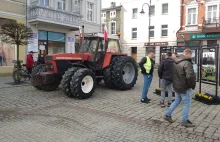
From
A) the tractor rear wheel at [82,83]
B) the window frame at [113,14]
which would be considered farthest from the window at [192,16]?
the tractor rear wheel at [82,83]

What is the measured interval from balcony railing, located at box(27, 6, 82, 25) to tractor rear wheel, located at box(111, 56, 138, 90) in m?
8.47

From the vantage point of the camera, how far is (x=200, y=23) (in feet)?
86.1

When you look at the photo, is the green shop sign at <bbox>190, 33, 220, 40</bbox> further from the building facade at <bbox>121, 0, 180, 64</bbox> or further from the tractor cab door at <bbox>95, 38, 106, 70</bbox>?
the tractor cab door at <bbox>95, 38, 106, 70</bbox>

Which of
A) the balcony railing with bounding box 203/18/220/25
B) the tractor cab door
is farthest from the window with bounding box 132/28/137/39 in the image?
the tractor cab door

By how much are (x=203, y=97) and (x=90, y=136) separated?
16.0 feet

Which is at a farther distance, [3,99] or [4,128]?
[3,99]

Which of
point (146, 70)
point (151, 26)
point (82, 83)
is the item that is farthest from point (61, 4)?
point (151, 26)

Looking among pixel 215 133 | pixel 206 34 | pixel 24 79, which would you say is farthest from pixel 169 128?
pixel 206 34

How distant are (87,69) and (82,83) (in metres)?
0.52

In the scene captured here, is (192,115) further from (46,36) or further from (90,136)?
(46,36)

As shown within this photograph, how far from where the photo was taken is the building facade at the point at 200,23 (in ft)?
82.1

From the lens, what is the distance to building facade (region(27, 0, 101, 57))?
16000mm

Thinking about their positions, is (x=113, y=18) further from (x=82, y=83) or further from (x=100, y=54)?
(x=82, y=83)

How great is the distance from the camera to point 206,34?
83.8ft
